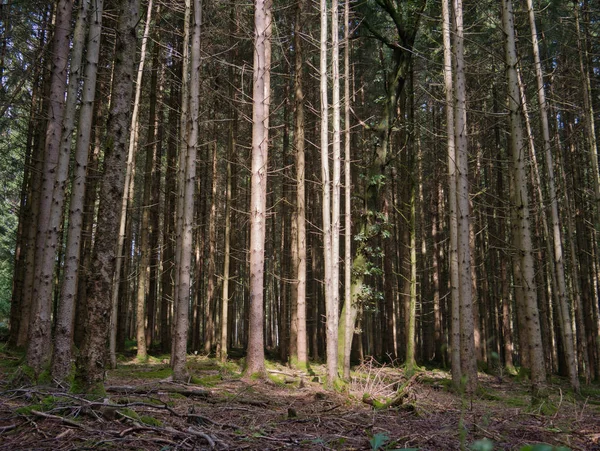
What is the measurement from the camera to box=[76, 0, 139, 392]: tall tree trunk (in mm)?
5117

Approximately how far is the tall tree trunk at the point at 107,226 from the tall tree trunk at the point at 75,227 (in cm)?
129

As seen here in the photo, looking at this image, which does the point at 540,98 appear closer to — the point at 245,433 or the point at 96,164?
the point at 245,433

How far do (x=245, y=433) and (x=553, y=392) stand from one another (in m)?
9.24

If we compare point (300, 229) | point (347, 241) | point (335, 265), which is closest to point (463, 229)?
point (347, 241)

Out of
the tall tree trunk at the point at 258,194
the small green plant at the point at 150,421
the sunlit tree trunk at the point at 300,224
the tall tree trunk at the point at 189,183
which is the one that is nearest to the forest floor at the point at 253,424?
the small green plant at the point at 150,421

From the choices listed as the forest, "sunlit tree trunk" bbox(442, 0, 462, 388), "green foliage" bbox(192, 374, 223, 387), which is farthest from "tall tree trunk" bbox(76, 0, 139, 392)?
"sunlit tree trunk" bbox(442, 0, 462, 388)

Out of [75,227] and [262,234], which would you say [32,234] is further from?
[262,234]

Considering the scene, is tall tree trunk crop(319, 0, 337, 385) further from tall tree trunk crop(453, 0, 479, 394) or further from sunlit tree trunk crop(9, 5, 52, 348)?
sunlit tree trunk crop(9, 5, 52, 348)

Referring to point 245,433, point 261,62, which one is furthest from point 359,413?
point 261,62

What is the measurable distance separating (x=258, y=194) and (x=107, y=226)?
17.3 ft

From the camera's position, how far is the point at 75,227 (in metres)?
6.96

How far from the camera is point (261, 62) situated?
10523 mm

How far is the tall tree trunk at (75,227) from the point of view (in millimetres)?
6371

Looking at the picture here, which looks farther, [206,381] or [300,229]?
[300,229]
